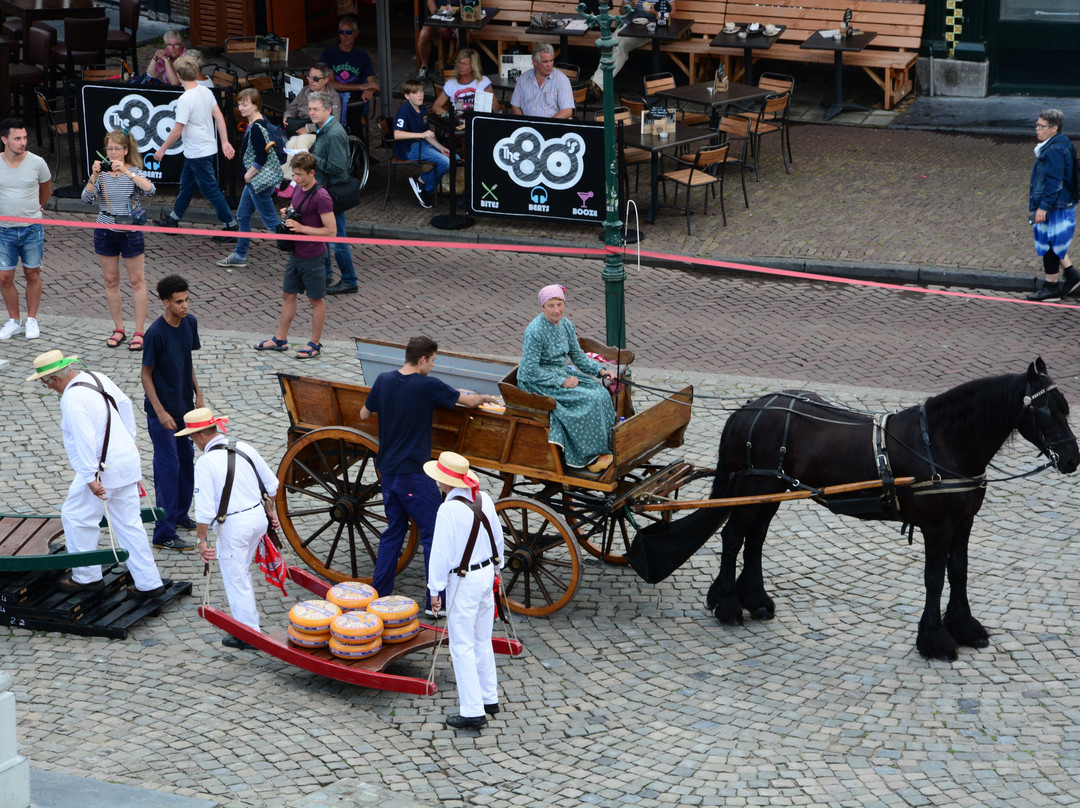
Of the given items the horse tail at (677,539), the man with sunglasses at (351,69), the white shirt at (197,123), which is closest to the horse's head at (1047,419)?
the horse tail at (677,539)

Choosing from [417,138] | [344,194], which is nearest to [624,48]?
[417,138]

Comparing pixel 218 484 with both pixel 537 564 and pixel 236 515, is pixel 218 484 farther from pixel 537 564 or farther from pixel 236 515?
pixel 537 564

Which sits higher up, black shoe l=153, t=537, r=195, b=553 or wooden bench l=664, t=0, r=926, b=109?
wooden bench l=664, t=0, r=926, b=109

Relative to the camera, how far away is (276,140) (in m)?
14.9

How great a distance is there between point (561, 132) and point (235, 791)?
992 centimetres

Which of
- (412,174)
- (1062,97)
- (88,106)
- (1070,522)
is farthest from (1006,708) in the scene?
(1062,97)

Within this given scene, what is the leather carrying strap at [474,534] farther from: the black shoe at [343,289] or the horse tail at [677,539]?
the black shoe at [343,289]

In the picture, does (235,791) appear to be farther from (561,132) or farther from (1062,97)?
(1062,97)

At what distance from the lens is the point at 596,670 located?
27.3 feet

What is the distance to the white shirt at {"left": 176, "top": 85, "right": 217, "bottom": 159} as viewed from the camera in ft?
50.5

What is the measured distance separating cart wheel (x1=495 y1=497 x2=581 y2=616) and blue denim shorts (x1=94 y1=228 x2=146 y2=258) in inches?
209

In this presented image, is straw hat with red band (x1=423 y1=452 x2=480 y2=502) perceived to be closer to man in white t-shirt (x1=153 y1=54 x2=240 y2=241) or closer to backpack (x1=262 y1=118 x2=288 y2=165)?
backpack (x1=262 y1=118 x2=288 y2=165)

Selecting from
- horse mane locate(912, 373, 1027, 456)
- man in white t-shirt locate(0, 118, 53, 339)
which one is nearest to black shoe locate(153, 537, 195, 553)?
man in white t-shirt locate(0, 118, 53, 339)

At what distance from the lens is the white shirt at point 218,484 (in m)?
8.18
